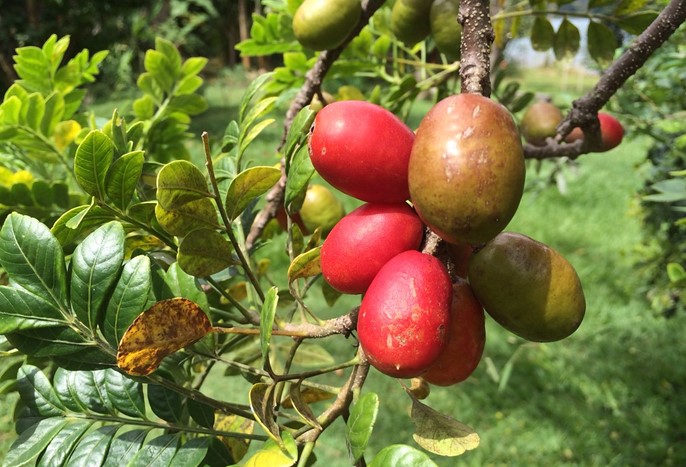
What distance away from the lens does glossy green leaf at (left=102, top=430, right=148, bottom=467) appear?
0.55 metres

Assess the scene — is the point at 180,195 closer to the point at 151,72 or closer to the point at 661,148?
the point at 151,72

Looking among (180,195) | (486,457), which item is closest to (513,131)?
(180,195)

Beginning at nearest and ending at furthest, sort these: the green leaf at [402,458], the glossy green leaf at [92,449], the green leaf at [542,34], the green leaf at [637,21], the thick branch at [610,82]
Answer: the green leaf at [402,458] → the glossy green leaf at [92,449] → the thick branch at [610,82] → the green leaf at [637,21] → the green leaf at [542,34]

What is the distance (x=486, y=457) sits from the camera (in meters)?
2.27

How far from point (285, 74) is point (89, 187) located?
590 mm

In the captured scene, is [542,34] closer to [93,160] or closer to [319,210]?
[319,210]

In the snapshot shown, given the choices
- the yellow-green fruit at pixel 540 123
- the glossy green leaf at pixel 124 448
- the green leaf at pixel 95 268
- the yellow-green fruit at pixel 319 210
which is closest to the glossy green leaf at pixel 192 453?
the glossy green leaf at pixel 124 448

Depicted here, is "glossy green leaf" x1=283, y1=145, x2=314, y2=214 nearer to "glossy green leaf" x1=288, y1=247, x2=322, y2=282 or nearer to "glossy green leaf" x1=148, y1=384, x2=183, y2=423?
"glossy green leaf" x1=288, y1=247, x2=322, y2=282

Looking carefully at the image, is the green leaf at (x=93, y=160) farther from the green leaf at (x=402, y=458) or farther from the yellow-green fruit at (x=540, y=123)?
the yellow-green fruit at (x=540, y=123)

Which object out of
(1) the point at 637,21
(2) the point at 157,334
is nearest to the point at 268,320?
(2) the point at 157,334

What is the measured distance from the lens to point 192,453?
0.54 meters

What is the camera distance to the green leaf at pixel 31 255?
1.63 ft

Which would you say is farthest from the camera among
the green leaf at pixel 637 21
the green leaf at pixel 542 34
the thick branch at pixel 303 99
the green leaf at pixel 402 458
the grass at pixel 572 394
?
the grass at pixel 572 394

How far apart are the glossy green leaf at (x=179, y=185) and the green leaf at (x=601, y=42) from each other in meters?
0.73
